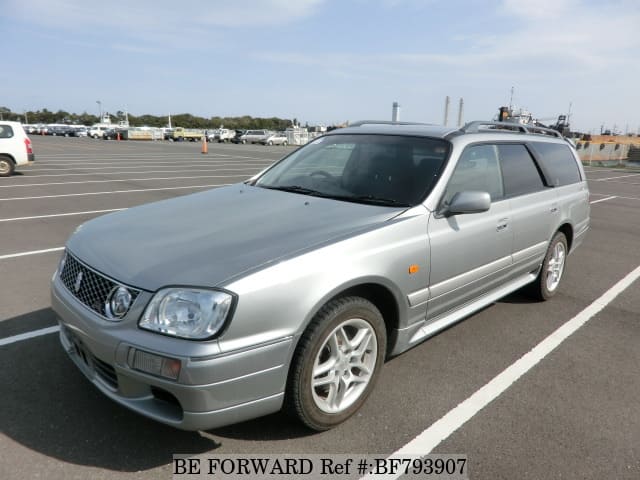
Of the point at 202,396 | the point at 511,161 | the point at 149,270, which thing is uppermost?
the point at 511,161

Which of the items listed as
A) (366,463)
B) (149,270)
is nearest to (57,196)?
(149,270)

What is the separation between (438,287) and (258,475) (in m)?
1.60

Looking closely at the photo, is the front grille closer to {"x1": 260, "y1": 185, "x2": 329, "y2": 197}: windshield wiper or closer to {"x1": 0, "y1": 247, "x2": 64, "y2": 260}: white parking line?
{"x1": 260, "y1": 185, "x2": 329, "y2": 197}: windshield wiper

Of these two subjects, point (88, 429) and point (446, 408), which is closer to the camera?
point (88, 429)

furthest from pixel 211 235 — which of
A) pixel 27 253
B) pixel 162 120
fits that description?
pixel 162 120

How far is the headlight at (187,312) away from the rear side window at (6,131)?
49.5 feet

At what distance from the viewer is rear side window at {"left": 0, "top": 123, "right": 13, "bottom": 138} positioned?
14240mm

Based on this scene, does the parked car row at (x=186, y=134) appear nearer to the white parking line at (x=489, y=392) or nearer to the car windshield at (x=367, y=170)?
the car windshield at (x=367, y=170)

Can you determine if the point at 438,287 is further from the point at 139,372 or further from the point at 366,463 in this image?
the point at 139,372

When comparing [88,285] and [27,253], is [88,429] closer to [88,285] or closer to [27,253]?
[88,285]

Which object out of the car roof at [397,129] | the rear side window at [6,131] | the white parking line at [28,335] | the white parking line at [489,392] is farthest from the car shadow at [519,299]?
the rear side window at [6,131]

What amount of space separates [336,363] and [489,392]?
46.1 inches

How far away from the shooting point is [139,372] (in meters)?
2.21

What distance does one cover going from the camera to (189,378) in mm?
2117
